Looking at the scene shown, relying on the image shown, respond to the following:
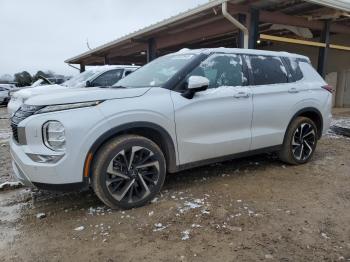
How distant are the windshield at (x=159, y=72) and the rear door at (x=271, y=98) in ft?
3.29

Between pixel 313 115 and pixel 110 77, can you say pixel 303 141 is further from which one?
pixel 110 77

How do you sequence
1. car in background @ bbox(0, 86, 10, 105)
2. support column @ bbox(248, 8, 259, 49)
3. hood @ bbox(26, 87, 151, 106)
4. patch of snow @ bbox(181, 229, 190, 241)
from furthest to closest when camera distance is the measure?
car in background @ bbox(0, 86, 10, 105) → support column @ bbox(248, 8, 259, 49) → hood @ bbox(26, 87, 151, 106) → patch of snow @ bbox(181, 229, 190, 241)

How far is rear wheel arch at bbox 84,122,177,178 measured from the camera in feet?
10.5

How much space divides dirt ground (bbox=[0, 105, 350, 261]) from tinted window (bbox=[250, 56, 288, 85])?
1371 mm

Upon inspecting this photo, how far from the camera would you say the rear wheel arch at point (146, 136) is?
319cm

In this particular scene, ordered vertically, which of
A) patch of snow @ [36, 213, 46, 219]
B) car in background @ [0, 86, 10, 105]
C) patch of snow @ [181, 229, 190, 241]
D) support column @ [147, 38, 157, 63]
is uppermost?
support column @ [147, 38, 157, 63]

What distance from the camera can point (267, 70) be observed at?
467cm

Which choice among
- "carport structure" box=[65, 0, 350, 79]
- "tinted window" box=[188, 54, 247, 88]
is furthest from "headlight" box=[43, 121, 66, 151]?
"carport structure" box=[65, 0, 350, 79]

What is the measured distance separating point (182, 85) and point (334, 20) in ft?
28.0

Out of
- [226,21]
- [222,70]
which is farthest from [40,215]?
Answer: [226,21]

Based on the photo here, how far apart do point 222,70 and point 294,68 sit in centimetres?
150

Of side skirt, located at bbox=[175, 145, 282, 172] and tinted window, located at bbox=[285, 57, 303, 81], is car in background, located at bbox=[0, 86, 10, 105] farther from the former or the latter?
side skirt, located at bbox=[175, 145, 282, 172]

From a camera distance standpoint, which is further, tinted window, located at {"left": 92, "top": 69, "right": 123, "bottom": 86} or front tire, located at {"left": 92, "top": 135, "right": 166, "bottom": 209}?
tinted window, located at {"left": 92, "top": 69, "right": 123, "bottom": 86}

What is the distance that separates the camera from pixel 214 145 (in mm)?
3980
